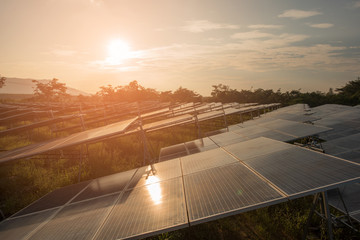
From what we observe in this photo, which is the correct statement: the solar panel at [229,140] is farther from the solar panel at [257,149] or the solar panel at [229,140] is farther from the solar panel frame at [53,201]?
the solar panel frame at [53,201]

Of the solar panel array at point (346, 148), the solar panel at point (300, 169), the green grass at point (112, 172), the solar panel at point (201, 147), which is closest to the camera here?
the solar panel at point (300, 169)

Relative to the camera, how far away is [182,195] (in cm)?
350

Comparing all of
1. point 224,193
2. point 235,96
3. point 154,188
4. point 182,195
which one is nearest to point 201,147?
point 154,188

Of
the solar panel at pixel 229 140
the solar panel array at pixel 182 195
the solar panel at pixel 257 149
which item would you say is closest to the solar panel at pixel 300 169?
the solar panel array at pixel 182 195

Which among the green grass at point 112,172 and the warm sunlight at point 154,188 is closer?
the warm sunlight at point 154,188

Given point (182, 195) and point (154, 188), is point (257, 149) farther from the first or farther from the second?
point (154, 188)

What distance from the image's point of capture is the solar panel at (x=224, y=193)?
277 centimetres

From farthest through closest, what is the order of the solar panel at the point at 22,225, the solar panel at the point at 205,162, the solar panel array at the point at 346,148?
the solar panel array at the point at 346,148 → the solar panel at the point at 205,162 → the solar panel at the point at 22,225

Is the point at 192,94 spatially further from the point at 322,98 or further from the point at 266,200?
the point at 266,200

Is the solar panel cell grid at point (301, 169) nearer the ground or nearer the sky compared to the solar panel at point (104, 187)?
nearer the sky

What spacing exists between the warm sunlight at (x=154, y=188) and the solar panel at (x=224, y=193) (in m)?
0.58

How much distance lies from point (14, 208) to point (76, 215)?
18.6ft

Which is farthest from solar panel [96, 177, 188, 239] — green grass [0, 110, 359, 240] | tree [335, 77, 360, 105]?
tree [335, 77, 360, 105]

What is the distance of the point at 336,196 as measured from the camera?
608 centimetres
